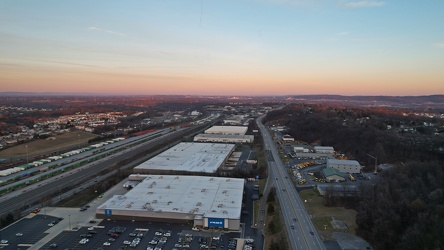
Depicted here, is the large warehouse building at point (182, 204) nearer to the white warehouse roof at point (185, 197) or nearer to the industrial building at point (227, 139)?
the white warehouse roof at point (185, 197)

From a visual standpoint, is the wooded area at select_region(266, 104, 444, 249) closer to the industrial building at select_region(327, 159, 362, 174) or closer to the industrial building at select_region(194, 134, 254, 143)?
the industrial building at select_region(327, 159, 362, 174)

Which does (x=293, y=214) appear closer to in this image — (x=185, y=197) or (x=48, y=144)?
(x=185, y=197)

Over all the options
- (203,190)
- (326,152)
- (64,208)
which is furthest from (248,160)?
(64,208)

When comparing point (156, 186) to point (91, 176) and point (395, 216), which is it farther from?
point (395, 216)

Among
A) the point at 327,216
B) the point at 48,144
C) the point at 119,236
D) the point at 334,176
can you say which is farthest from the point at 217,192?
the point at 48,144

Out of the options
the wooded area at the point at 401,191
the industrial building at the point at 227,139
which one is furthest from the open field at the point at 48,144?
the wooded area at the point at 401,191

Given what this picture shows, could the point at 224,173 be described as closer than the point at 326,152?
Yes
